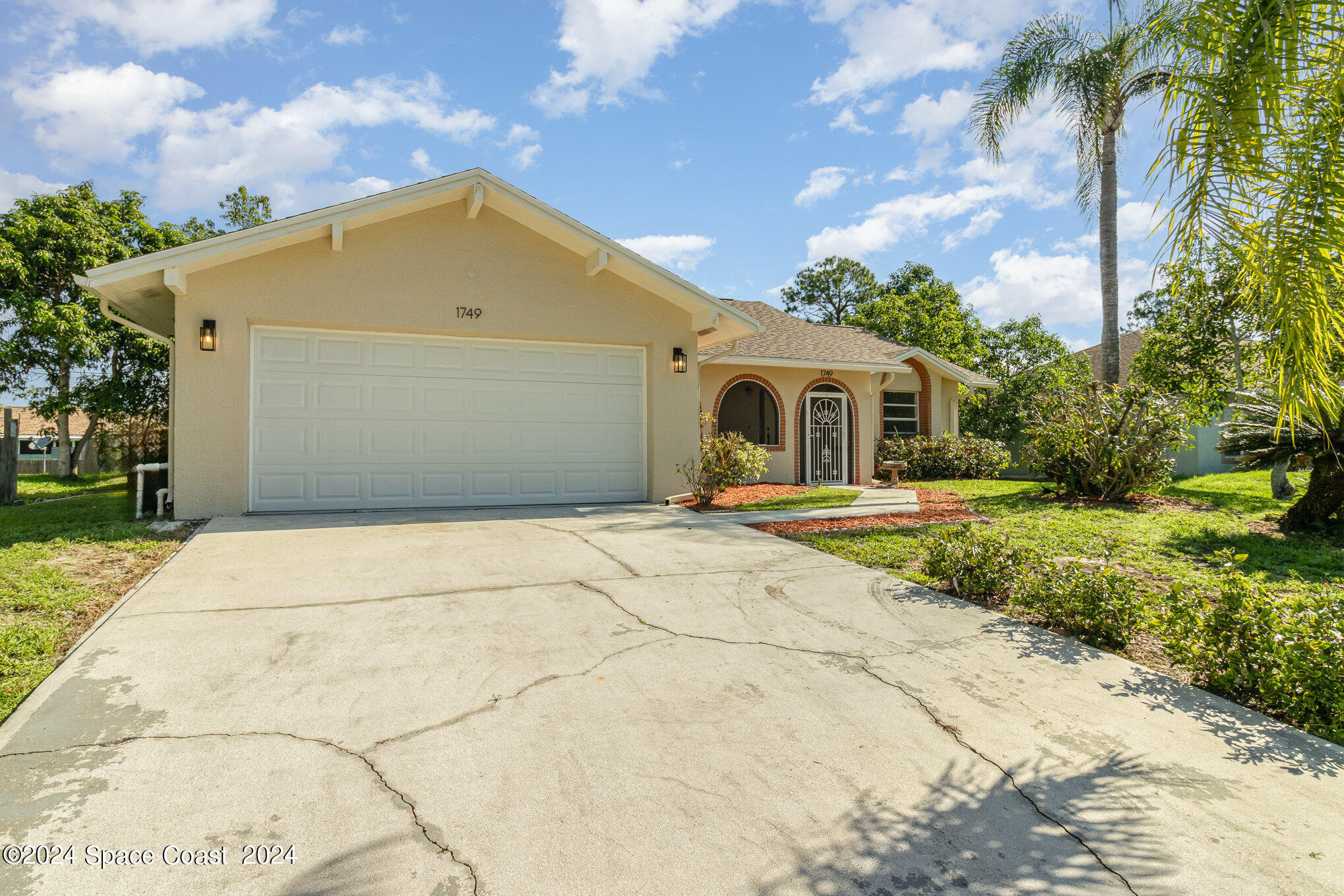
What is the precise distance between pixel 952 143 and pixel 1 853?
60.6ft

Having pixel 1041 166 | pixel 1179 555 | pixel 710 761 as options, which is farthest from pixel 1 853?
pixel 1041 166

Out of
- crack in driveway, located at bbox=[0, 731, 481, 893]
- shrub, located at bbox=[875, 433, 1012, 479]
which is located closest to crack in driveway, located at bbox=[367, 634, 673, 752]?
crack in driveway, located at bbox=[0, 731, 481, 893]

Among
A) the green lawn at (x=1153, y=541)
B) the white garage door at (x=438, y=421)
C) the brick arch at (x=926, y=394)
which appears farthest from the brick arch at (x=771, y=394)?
the green lawn at (x=1153, y=541)

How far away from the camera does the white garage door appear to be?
8852mm

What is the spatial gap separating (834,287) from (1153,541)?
128 feet

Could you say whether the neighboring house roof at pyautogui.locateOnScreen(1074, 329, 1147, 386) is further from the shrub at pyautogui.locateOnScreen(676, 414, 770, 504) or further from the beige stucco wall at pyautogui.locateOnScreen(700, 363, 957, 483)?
the shrub at pyautogui.locateOnScreen(676, 414, 770, 504)

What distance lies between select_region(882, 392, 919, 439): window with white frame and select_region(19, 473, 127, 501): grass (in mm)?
19215

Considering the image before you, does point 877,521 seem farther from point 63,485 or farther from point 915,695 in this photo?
point 63,485

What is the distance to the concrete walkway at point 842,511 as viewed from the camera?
29.5ft

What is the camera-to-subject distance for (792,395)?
→ 15.8 m

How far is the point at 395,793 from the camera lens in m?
2.45

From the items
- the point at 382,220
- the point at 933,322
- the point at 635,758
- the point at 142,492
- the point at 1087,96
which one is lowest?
the point at 635,758

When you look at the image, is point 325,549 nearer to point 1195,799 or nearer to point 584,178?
point 1195,799

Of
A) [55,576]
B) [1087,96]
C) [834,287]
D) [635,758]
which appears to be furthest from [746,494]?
[834,287]
